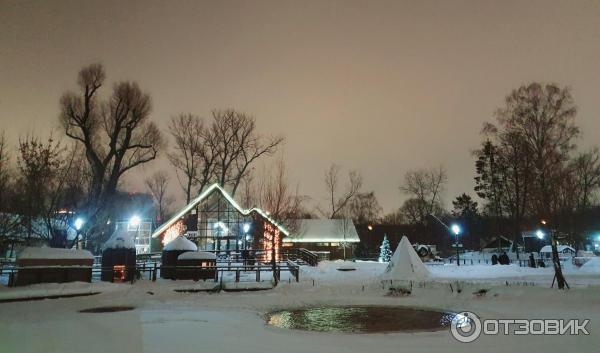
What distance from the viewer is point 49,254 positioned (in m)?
22.7

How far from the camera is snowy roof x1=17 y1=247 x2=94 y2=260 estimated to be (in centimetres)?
2221

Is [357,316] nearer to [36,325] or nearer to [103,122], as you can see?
[36,325]

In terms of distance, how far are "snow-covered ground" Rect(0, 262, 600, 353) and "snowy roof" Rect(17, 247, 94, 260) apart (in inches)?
72.2

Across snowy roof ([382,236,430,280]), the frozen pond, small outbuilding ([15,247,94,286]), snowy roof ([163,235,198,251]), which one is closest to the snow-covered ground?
the frozen pond

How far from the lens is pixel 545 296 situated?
1758cm

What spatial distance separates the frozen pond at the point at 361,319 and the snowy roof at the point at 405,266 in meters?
10.6

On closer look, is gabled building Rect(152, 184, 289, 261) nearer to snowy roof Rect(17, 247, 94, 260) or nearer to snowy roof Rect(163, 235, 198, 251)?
snowy roof Rect(163, 235, 198, 251)

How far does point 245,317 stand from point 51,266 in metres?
12.6

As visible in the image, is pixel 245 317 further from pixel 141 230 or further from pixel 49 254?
pixel 141 230

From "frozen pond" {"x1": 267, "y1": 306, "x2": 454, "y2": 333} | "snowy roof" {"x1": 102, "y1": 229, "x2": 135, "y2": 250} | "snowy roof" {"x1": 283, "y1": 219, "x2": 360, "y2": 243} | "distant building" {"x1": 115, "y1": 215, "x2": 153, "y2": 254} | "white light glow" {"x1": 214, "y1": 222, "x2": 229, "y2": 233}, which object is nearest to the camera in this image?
"frozen pond" {"x1": 267, "y1": 306, "x2": 454, "y2": 333}

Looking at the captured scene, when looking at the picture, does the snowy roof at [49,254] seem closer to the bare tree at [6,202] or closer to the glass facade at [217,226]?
the bare tree at [6,202]

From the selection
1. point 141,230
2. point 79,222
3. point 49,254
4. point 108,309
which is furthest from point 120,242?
point 141,230

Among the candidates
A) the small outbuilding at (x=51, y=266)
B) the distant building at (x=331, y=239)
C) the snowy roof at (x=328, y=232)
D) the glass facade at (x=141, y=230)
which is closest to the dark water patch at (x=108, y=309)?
the small outbuilding at (x=51, y=266)

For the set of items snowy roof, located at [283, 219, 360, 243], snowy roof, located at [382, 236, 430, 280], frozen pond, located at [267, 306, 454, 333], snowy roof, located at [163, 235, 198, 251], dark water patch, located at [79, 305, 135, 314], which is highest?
snowy roof, located at [283, 219, 360, 243]
